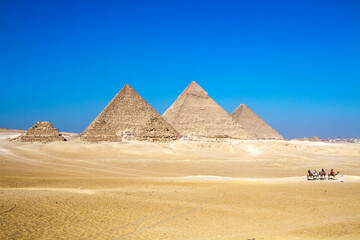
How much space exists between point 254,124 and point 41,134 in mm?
54072

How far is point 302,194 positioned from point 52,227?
8.03m

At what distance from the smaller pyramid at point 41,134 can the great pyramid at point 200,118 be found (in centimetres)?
2703

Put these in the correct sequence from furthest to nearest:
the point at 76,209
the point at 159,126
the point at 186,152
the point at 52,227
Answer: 1. the point at 159,126
2. the point at 186,152
3. the point at 76,209
4. the point at 52,227

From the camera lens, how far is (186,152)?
3139 centimetres

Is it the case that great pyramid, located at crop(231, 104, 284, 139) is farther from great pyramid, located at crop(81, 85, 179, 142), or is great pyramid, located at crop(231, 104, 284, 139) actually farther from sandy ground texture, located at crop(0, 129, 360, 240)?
sandy ground texture, located at crop(0, 129, 360, 240)

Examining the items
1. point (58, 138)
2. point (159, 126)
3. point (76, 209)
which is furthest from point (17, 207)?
point (159, 126)

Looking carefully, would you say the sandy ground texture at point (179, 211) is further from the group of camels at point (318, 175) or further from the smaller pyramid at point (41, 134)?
the smaller pyramid at point (41, 134)

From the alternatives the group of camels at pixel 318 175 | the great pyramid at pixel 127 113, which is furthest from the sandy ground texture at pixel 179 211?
the great pyramid at pixel 127 113

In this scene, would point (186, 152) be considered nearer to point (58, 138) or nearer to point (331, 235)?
point (58, 138)

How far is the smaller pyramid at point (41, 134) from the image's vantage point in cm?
3550

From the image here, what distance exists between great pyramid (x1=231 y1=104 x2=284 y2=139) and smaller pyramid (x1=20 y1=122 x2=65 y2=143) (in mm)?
50213

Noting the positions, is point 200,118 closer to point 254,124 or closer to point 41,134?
point 254,124

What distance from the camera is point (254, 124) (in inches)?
3150

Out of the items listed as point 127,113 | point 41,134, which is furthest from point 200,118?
point 41,134
